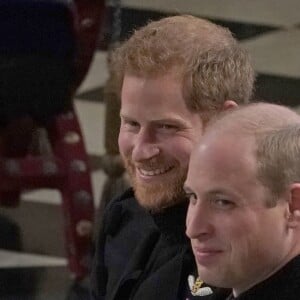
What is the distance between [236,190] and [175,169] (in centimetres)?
25

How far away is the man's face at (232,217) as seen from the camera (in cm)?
103

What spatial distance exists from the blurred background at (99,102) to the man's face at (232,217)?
856 mm

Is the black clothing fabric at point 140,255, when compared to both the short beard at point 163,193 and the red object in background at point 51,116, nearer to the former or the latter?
the short beard at point 163,193

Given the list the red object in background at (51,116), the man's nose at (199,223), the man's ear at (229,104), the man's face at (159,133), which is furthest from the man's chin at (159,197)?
the red object in background at (51,116)

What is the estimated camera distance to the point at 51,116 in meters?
2.42

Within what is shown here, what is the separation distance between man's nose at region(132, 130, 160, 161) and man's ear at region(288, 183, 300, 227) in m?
0.28

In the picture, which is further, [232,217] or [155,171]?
[155,171]

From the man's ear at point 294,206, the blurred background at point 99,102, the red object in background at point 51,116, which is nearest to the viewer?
the man's ear at point 294,206

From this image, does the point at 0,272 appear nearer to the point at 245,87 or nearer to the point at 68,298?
the point at 68,298

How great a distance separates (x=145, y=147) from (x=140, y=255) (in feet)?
0.50

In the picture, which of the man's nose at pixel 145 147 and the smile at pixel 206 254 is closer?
the smile at pixel 206 254

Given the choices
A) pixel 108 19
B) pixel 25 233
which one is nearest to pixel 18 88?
pixel 108 19

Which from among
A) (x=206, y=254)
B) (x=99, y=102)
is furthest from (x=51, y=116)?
(x=206, y=254)

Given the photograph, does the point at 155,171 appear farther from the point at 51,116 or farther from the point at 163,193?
the point at 51,116
